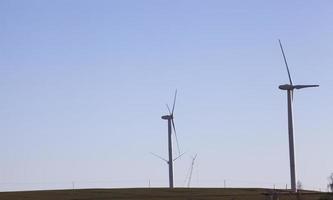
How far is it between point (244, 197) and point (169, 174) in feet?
121

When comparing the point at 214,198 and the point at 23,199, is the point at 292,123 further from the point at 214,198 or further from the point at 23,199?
the point at 23,199

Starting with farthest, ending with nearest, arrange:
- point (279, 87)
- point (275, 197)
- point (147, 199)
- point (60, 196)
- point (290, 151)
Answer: point (279, 87)
point (290, 151)
point (60, 196)
point (147, 199)
point (275, 197)

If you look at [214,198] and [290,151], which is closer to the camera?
[214,198]

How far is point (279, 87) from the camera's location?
100438 mm

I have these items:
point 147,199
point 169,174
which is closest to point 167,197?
point 147,199

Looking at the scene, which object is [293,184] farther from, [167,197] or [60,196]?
[60,196]

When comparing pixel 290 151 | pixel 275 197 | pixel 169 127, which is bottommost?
→ pixel 275 197

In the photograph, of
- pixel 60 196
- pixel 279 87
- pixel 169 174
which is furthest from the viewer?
pixel 169 174

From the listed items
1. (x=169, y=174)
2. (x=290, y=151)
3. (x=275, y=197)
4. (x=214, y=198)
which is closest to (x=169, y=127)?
(x=169, y=174)

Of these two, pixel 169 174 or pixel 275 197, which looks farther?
pixel 169 174

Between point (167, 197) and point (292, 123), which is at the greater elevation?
point (292, 123)

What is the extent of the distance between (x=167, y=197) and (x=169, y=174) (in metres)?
33.4

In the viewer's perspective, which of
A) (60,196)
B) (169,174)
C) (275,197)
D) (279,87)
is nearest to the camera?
(275,197)

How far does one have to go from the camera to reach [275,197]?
53.4m
